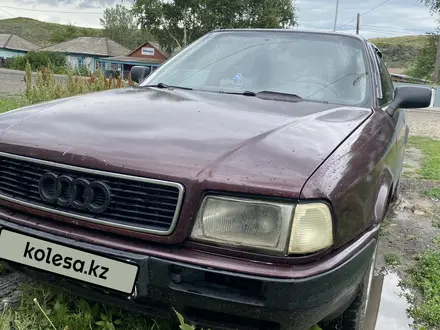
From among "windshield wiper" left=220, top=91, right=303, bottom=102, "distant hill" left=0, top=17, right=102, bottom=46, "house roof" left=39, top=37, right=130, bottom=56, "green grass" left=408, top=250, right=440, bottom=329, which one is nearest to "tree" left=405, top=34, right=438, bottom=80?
"house roof" left=39, top=37, right=130, bottom=56

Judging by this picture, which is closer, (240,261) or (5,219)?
(240,261)

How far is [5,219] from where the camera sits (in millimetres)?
1827

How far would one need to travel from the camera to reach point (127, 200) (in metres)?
1.62

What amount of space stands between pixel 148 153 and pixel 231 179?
347 mm

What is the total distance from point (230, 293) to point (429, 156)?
7206 millimetres

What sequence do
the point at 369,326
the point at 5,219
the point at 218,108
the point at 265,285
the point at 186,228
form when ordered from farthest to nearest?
the point at 369,326, the point at 218,108, the point at 5,219, the point at 186,228, the point at 265,285

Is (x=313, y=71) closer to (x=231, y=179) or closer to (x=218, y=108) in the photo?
(x=218, y=108)

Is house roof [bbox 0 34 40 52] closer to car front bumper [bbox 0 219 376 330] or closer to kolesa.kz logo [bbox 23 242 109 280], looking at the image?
kolesa.kz logo [bbox 23 242 109 280]

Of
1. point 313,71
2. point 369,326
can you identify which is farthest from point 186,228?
point 313,71

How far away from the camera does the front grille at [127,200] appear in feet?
5.13

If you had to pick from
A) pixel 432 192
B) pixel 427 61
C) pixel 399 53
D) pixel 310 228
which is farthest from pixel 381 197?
pixel 399 53

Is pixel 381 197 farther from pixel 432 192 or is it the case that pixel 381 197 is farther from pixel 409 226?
pixel 432 192

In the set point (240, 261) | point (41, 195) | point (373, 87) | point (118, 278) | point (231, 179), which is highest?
point (373, 87)

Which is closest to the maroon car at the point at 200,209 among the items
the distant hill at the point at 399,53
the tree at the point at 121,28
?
the distant hill at the point at 399,53
